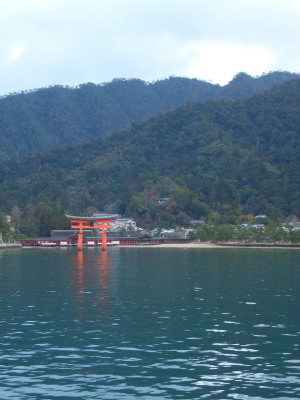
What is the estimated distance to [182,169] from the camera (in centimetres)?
15050

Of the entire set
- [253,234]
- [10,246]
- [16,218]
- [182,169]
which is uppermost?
[182,169]

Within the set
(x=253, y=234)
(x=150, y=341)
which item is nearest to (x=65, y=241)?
(x=253, y=234)

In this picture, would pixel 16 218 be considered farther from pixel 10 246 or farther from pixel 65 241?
pixel 10 246

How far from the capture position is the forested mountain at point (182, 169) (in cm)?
12719

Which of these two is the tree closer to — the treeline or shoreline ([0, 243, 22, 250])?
shoreline ([0, 243, 22, 250])

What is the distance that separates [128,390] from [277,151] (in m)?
144

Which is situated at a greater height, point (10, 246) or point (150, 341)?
point (10, 246)

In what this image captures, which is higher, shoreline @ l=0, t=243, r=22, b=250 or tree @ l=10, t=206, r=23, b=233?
tree @ l=10, t=206, r=23, b=233

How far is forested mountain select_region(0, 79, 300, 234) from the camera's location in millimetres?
127188

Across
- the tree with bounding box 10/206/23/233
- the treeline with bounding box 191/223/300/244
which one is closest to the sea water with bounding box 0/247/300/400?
the treeline with bounding box 191/223/300/244

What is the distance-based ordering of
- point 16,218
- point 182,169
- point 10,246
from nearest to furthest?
point 10,246, point 16,218, point 182,169

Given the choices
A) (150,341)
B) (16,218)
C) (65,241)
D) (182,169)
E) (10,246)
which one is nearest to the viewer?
(150,341)

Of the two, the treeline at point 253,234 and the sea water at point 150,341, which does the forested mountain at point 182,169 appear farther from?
the sea water at point 150,341

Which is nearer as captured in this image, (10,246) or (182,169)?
(10,246)
